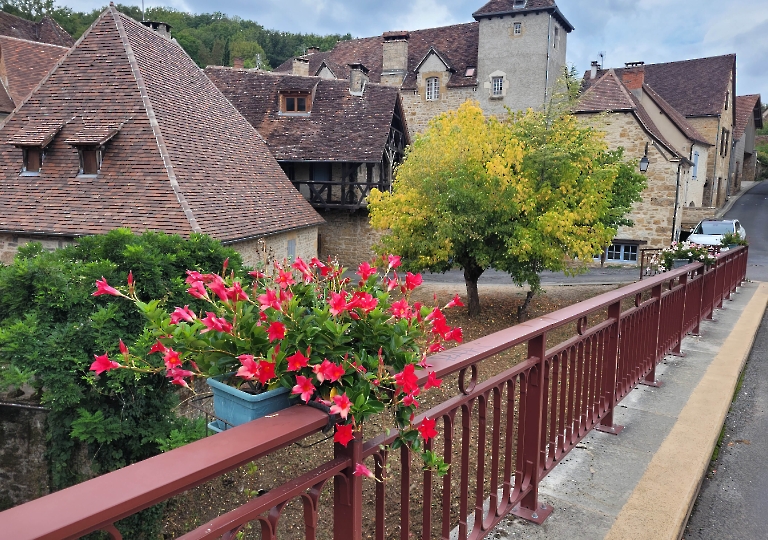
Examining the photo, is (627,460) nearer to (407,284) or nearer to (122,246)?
(407,284)

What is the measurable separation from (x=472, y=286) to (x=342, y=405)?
12.7 meters

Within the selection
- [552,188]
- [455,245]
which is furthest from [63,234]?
[552,188]

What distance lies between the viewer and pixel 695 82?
1284 inches

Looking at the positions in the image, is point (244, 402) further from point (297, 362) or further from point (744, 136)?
point (744, 136)

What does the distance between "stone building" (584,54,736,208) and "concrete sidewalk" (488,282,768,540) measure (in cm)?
2889

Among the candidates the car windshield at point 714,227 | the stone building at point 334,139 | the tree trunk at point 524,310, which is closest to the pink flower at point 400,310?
the tree trunk at point 524,310

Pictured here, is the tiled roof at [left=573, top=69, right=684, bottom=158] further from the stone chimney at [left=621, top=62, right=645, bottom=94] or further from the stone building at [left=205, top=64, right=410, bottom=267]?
the stone building at [left=205, top=64, right=410, bottom=267]

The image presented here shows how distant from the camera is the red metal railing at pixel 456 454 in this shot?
3.45ft

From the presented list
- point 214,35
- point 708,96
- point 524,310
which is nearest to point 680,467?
point 524,310

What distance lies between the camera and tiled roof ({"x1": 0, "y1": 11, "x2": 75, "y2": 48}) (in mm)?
33500

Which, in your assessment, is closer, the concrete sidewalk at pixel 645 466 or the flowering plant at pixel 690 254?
the concrete sidewalk at pixel 645 466

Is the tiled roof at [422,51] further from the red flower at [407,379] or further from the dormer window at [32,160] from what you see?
the red flower at [407,379]

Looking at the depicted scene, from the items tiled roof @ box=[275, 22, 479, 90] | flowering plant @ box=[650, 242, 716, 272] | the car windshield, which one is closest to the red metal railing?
flowering plant @ box=[650, 242, 716, 272]

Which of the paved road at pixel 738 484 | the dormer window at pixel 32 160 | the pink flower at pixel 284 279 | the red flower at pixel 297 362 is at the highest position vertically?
the dormer window at pixel 32 160
